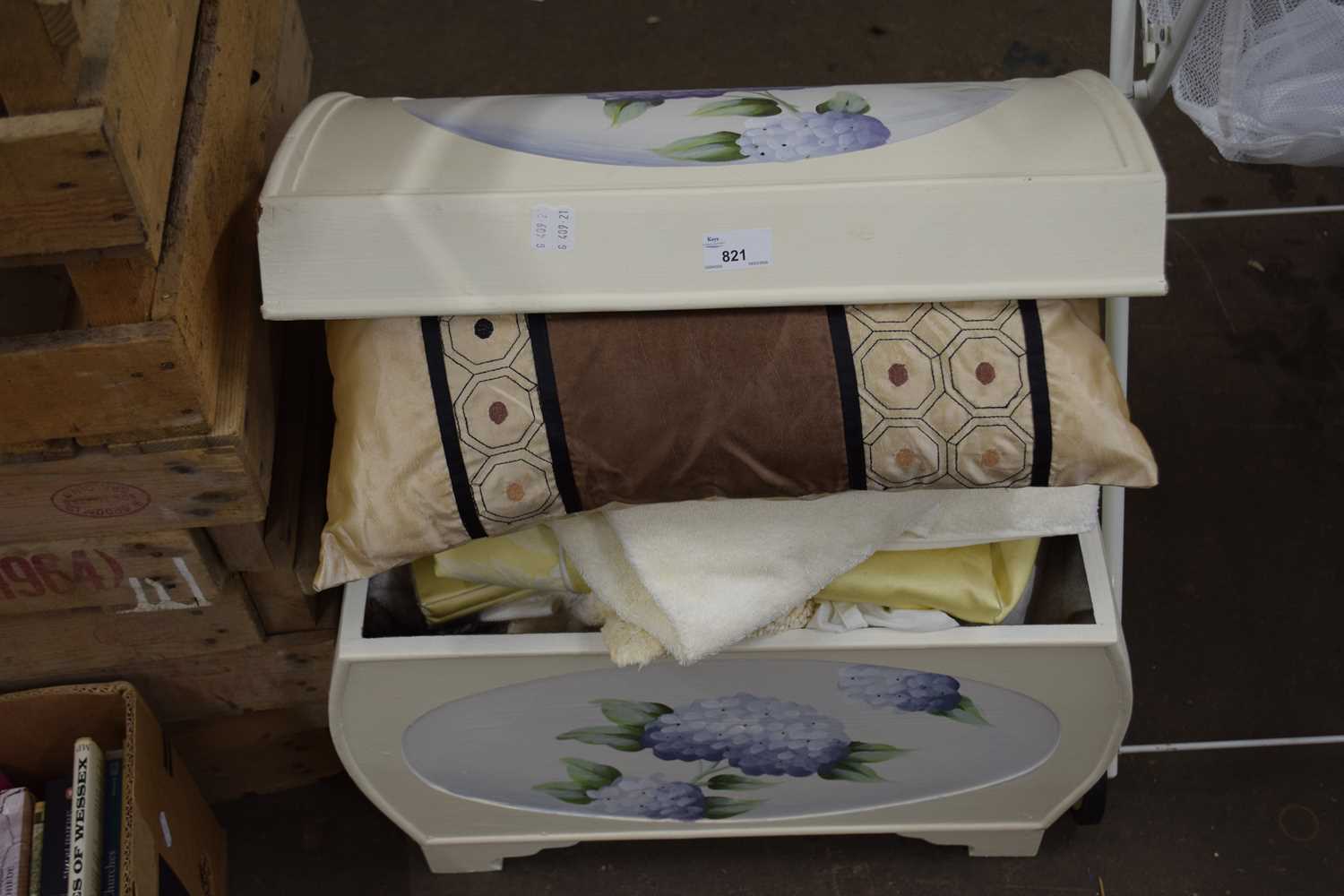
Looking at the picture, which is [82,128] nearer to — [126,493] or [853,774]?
[126,493]

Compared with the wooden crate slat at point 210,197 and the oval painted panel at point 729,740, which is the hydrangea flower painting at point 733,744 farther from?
the wooden crate slat at point 210,197

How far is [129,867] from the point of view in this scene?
1.26 metres

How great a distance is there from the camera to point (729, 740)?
1362 millimetres

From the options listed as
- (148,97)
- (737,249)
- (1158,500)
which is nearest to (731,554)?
(737,249)

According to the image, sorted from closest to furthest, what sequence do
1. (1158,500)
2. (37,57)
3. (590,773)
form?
(37,57), (590,773), (1158,500)

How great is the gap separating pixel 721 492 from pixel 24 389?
0.55 meters

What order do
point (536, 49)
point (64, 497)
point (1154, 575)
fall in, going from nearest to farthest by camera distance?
point (64, 497)
point (1154, 575)
point (536, 49)

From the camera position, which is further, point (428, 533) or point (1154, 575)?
point (1154, 575)

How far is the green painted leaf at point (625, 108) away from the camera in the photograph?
117 centimetres

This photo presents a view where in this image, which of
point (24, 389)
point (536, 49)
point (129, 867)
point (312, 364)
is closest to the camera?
point (24, 389)

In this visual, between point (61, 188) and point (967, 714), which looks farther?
point (967, 714)

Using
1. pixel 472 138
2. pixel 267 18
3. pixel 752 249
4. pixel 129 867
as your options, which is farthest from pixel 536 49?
pixel 129 867

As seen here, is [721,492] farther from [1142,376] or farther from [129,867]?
[1142,376]

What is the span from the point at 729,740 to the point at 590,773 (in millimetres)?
167
